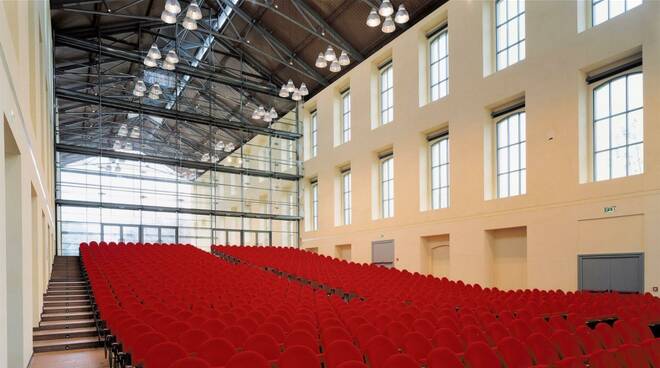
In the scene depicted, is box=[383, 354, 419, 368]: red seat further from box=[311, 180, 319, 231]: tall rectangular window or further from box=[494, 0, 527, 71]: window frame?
box=[311, 180, 319, 231]: tall rectangular window

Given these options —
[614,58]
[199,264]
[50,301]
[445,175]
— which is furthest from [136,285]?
[614,58]

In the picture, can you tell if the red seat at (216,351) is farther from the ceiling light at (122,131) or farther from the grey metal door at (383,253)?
the ceiling light at (122,131)

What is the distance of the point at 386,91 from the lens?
18344 millimetres

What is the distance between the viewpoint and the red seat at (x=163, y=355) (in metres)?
Result: 3.88

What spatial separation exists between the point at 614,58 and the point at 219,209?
1559 cm

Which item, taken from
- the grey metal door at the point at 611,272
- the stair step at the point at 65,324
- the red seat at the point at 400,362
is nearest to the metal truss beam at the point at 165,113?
the stair step at the point at 65,324

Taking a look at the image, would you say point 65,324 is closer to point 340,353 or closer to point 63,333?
point 63,333

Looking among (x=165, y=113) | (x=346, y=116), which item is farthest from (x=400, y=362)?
(x=165, y=113)

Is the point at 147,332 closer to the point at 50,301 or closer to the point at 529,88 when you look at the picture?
the point at 50,301

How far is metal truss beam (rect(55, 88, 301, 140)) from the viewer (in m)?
17.9

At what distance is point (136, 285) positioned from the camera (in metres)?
8.95

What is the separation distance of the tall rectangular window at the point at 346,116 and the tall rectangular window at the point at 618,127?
10.7m

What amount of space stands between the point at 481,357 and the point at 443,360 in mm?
454

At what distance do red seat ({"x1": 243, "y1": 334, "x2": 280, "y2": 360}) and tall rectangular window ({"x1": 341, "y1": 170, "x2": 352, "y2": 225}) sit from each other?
50.9ft
